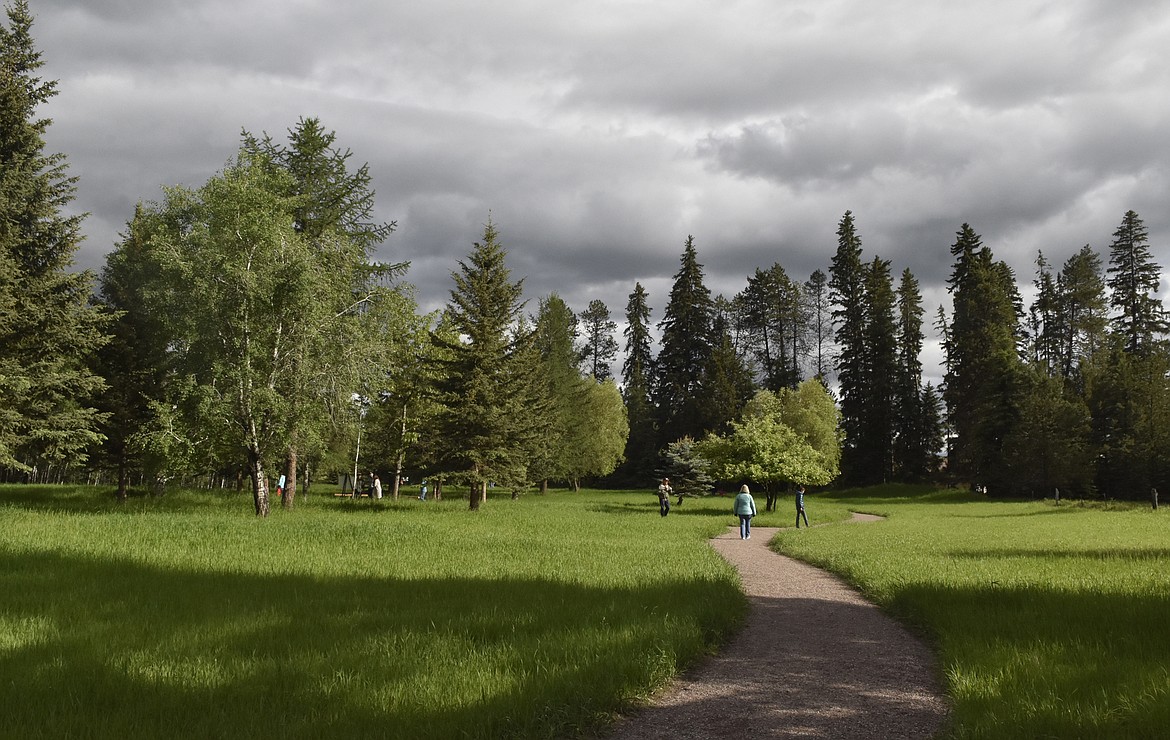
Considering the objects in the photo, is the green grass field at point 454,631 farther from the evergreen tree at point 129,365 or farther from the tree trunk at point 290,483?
the evergreen tree at point 129,365

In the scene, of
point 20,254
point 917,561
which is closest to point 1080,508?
point 917,561

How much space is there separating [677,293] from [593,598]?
69878 mm

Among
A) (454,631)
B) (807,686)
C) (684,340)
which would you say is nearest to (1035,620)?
(807,686)

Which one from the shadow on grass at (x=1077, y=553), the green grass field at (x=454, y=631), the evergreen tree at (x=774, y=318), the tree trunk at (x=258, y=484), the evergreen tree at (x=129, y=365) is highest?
the evergreen tree at (x=774, y=318)

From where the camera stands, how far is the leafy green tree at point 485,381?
29562 millimetres

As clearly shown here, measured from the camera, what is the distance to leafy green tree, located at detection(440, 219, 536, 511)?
97.0 ft

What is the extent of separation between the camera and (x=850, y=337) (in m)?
70.9

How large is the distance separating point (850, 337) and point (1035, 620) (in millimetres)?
66503

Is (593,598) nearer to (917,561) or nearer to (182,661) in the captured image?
(182,661)

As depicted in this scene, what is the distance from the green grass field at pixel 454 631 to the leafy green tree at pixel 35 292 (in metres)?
6.00

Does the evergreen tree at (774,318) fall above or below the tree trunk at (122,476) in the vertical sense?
above

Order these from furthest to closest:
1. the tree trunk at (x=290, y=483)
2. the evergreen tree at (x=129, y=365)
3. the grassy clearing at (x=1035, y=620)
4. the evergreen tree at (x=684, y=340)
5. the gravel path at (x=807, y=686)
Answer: the evergreen tree at (x=684, y=340)
the evergreen tree at (x=129, y=365)
the tree trunk at (x=290, y=483)
the gravel path at (x=807, y=686)
the grassy clearing at (x=1035, y=620)

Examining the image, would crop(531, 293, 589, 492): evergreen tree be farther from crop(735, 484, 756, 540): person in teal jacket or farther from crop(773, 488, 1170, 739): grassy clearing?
crop(773, 488, 1170, 739): grassy clearing

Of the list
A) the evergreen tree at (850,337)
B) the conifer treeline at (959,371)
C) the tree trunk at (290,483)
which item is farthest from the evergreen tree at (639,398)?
the tree trunk at (290,483)
